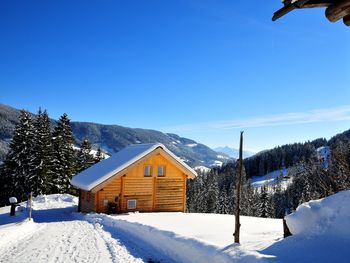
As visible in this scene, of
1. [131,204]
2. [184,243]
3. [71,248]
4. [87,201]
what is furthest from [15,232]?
[131,204]

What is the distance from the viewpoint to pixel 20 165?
39312 mm

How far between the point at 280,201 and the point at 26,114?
96564mm

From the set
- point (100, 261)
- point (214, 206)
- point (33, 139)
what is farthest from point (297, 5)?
point (214, 206)

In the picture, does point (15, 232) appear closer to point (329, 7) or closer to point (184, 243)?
point (184, 243)

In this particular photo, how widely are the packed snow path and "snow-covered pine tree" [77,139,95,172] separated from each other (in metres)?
34.0

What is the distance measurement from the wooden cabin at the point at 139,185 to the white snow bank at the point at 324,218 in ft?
59.9

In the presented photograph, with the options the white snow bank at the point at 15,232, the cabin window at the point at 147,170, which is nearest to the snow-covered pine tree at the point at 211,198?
the cabin window at the point at 147,170

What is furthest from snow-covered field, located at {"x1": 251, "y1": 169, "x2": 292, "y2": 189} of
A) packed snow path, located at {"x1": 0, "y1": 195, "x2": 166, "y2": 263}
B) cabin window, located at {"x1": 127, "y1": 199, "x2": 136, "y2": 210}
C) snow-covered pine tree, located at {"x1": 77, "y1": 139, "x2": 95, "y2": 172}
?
packed snow path, located at {"x1": 0, "y1": 195, "x2": 166, "y2": 263}

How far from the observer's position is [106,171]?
27.8m

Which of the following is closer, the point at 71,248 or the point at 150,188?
the point at 71,248

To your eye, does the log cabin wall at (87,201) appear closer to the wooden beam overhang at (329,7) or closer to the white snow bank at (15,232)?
the white snow bank at (15,232)

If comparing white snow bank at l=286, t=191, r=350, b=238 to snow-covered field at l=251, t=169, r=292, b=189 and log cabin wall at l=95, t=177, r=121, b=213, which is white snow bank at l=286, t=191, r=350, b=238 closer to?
log cabin wall at l=95, t=177, r=121, b=213

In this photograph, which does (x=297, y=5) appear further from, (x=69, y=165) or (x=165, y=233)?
(x=69, y=165)

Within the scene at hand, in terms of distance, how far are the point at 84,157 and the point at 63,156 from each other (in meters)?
8.03
